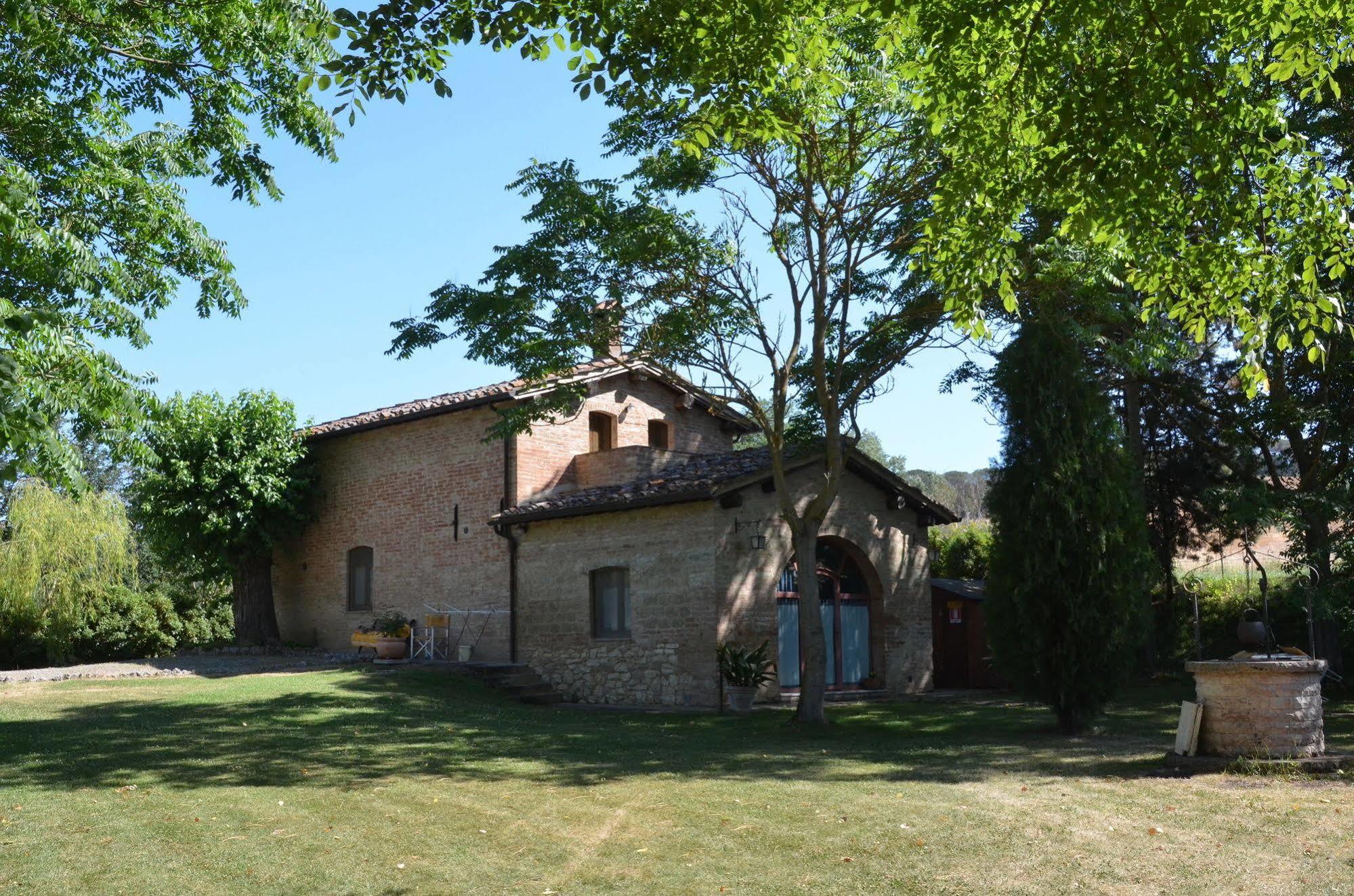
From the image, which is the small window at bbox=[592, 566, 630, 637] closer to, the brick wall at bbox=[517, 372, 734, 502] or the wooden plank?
the brick wall at bbox=[517, 372, 734, 502]

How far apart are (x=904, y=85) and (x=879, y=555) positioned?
9322mm

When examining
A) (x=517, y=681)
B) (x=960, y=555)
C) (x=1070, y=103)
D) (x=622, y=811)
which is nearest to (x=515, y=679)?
(x=517, y=681)

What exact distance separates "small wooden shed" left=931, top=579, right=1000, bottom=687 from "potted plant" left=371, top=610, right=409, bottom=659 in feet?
35.0

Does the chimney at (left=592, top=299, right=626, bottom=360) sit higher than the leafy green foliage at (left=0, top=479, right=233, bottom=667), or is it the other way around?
the chimney at (left=592, top=299, right=626, bottom=360)

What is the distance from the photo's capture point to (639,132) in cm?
1552

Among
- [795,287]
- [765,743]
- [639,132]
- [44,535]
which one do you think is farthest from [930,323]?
[44,535]

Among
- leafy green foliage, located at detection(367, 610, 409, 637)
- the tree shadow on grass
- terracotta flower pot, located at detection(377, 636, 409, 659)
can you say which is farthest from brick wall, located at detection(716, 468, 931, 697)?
leafy green foliage, located at detection(367, 610, 409, 637)

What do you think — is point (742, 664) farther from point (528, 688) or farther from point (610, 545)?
point (528, 688)

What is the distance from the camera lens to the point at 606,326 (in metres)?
16.5

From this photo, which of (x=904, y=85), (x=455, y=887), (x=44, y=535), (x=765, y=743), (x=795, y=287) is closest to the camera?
(x=455, y=887)

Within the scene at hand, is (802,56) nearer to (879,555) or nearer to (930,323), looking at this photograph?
(930,323)

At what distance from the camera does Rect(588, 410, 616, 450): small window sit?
77.8ft

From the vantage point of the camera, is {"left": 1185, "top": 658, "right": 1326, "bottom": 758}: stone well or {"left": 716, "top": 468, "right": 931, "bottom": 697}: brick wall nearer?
{"left": 1185, "top": 658, "right": 1326, "bottom": 758}: stone well

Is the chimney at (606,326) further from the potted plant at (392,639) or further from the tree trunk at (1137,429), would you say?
the tree trunk at (1137,429)
